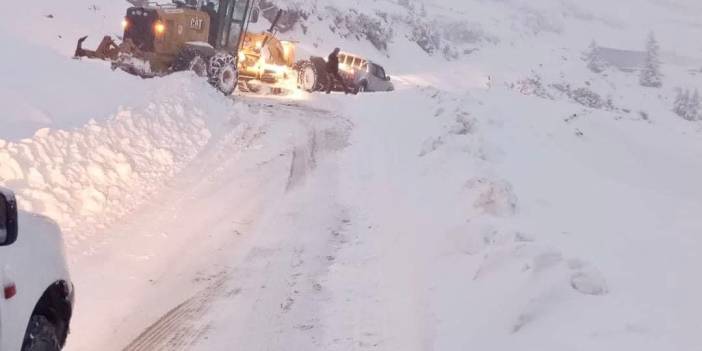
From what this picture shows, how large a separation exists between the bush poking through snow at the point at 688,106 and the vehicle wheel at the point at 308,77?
41593mm

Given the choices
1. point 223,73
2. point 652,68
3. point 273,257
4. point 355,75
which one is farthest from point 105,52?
point 652,68

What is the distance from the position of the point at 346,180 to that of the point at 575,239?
4129mm

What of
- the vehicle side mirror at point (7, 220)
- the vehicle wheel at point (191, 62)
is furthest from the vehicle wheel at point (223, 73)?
the vehicle side mirror at point (7, 220)

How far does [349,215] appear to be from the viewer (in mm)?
8070

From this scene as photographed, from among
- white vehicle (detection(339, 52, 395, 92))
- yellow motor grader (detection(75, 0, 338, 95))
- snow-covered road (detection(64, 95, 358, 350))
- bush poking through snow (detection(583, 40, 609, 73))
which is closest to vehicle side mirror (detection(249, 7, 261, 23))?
yellow motor grader (detection(75, 0, 338, 95))

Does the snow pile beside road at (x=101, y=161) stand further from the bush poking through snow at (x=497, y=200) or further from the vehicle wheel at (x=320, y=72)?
the vehicle wheel at (x=320, y=72)

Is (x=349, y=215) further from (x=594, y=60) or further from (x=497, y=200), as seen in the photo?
(x=594, y=60)

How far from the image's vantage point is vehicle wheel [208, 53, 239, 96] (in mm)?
15617

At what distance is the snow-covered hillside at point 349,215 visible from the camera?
4891mm

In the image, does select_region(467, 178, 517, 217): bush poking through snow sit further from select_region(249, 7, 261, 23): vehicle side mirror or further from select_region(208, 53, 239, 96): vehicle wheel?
select_region(249, 7, 261, 23): vehicle side mirror

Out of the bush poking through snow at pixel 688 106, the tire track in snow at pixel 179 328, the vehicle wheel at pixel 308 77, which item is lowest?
the bush poking through snow at pixel 688 106

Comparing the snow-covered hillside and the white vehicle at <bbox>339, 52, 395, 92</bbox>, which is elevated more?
the snow-covered hillside

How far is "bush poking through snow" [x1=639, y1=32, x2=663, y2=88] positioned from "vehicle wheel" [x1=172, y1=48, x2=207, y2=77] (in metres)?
73.3

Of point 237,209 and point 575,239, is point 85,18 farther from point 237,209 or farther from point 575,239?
point 575,239
